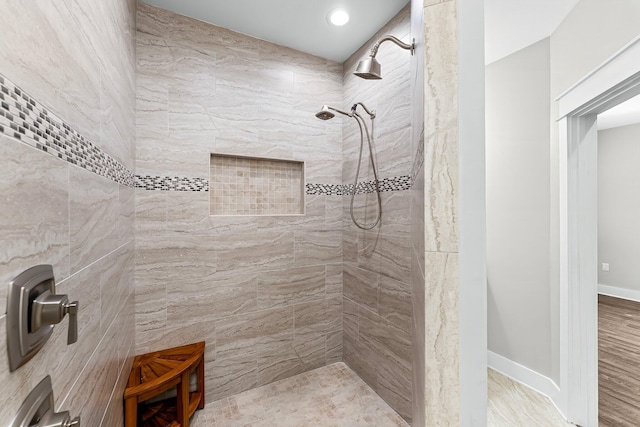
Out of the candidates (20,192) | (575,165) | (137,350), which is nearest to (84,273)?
(20,192)

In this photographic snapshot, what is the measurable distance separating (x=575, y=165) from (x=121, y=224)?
2589 mm

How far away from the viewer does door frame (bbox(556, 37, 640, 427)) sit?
5.07 ft

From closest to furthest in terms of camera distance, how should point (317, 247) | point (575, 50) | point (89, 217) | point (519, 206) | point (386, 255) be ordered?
point (89, 217)
point (575, 50)
point (386, 255)
point (519, 206)
point (317, 247)

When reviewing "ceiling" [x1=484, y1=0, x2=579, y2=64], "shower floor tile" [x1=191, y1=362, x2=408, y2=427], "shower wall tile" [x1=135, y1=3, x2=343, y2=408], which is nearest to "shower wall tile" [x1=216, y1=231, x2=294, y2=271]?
"shower wall tile" [x1=135, y1=3, x2=343, y2=408]

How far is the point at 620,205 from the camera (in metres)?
3.59

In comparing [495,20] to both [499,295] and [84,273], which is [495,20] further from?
[84,273]

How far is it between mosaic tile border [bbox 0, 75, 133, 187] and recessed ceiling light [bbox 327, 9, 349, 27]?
1.63 metres

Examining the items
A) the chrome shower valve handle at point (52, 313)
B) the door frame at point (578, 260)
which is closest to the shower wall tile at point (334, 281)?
the door frame at point (578, 260)

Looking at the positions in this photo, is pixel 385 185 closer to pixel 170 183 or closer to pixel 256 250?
pixel 256 250

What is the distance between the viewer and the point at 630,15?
1146 mm

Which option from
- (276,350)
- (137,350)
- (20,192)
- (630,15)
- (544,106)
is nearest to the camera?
(20,192)

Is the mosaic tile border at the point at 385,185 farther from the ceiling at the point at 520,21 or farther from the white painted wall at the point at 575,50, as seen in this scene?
the ceiling at the point at 520,21

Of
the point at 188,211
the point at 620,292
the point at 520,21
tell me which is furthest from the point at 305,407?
the point at 620,292

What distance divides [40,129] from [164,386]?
4.55 feet
